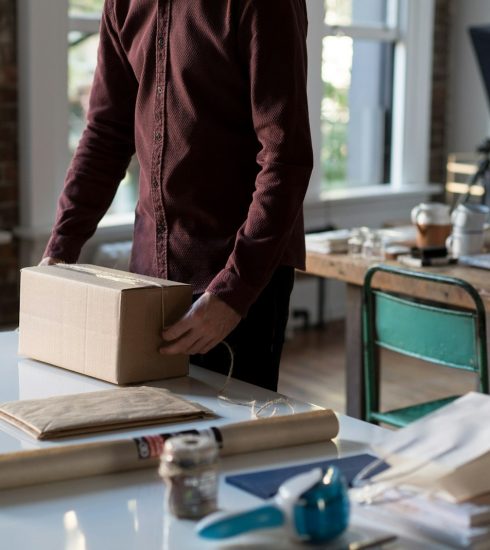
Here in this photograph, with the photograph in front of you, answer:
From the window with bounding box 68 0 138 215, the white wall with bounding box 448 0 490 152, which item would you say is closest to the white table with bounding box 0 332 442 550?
the window with bounding box 68 0 138 215

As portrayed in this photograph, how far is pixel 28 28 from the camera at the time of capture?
164 inches

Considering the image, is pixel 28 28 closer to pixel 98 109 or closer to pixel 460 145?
pixel 98 109

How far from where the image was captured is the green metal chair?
2.48 metres

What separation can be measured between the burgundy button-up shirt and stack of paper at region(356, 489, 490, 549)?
0.61 meters

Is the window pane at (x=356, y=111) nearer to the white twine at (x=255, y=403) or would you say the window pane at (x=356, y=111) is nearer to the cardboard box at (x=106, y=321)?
the cardboard box at (x=106, y=321)

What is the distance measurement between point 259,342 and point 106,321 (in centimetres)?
34

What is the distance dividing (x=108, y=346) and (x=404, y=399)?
8.97 feet

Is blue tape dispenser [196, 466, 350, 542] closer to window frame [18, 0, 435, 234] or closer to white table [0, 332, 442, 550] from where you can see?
white table [0, 332, 442, 550]

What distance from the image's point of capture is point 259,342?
1.92 m

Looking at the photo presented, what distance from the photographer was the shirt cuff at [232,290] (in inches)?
68.4

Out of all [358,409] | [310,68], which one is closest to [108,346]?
[358,409]

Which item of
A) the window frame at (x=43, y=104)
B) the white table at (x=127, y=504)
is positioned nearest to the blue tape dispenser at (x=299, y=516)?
the white table at (x=127, y=504)

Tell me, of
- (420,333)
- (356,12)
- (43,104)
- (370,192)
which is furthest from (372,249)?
(356,12)

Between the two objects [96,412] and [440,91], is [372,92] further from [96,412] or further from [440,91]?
[96,412]
